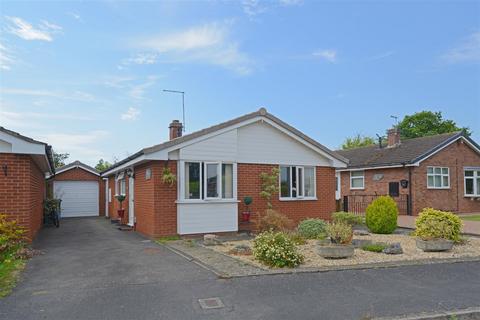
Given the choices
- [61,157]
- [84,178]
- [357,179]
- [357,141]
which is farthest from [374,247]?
[357,141]

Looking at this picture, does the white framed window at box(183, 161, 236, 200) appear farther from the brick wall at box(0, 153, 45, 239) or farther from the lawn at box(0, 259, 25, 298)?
the lawn at box(0, 259, 25, 298)

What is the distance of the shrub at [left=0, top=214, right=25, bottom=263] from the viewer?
9.87m

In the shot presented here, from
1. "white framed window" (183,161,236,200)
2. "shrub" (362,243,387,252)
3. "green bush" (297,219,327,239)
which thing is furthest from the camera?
"white framed window" (183,161,236,200)

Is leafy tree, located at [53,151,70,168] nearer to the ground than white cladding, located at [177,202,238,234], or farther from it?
farther from it

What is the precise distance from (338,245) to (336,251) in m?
0.17

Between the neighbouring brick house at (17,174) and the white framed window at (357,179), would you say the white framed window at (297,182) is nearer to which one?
the neighbouring brick house at (17,174)

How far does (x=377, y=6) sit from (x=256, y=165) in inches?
271

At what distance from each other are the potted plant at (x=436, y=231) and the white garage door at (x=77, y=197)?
67.0 feet

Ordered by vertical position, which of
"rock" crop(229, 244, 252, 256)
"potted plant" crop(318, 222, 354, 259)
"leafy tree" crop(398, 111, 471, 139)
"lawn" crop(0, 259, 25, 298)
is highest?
"leafy tree" crop(398, 111, 471, 139)

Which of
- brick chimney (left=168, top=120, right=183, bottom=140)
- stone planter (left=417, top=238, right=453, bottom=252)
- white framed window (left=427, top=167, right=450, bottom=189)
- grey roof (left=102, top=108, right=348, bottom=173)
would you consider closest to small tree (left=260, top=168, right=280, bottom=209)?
grey roof (left=102, top=108, right=348, bottom=173)

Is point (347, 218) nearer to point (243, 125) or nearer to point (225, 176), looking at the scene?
point (225, 176)

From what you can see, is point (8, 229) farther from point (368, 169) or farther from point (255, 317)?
point (368, 169)

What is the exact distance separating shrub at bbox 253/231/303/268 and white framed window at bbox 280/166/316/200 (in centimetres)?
674

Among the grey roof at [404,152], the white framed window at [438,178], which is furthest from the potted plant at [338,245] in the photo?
the white framed window at [438,178]
